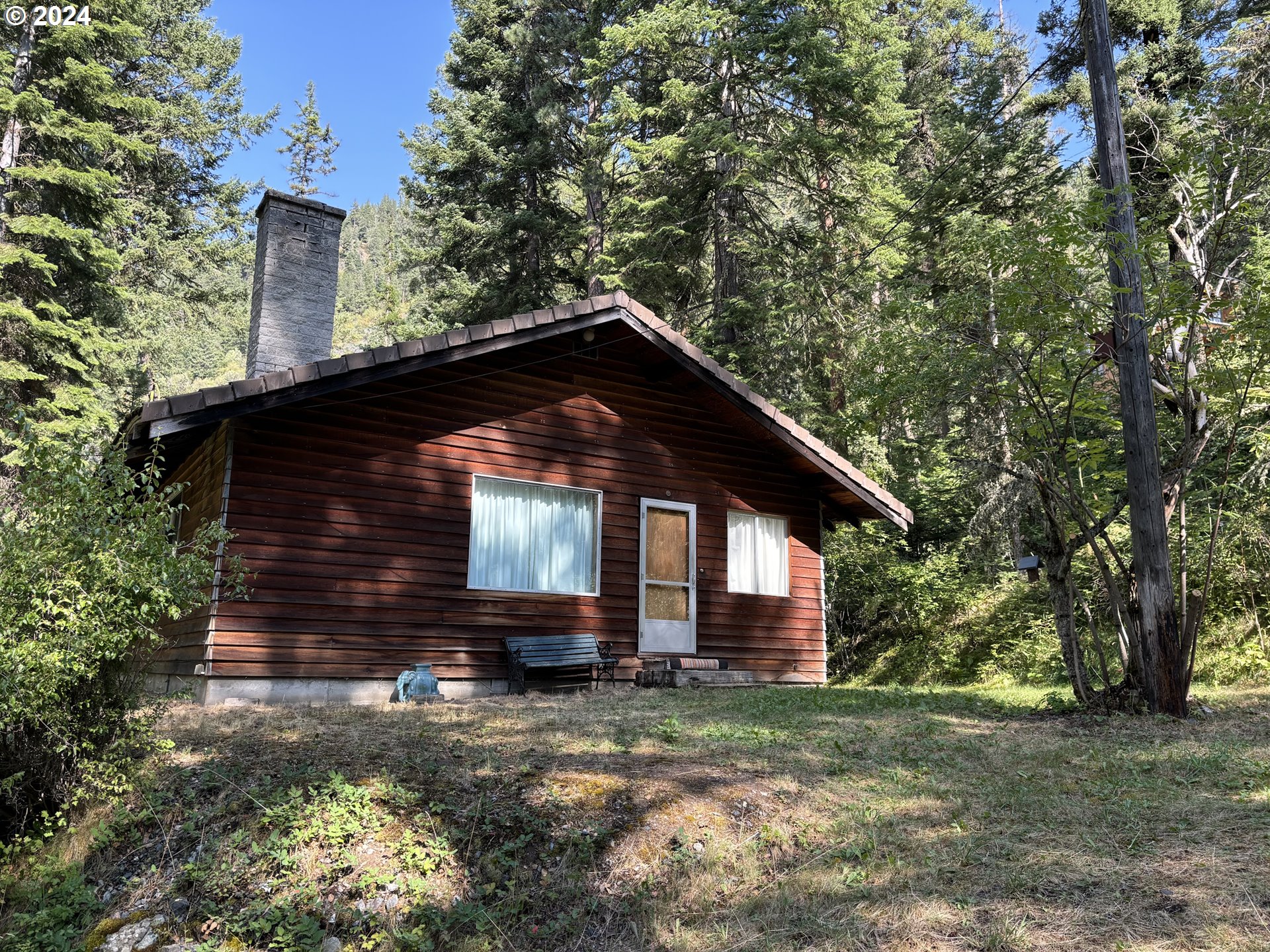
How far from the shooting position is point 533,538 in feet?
36.0

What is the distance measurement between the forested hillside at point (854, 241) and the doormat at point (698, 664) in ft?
13.1

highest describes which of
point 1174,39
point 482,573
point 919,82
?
point 919,82

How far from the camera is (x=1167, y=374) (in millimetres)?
8344

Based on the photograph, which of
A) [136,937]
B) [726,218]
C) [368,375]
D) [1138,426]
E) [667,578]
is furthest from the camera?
[726,218]

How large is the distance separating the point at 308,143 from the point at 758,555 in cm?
4640

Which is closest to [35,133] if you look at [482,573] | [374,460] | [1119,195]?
[374,460]

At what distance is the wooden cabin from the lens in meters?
9.27

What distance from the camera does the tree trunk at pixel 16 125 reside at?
17656mm

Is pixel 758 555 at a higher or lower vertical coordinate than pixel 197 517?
lower

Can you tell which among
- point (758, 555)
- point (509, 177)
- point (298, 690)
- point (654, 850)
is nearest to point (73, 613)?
point (654, 850)

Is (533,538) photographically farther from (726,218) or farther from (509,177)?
(509,177)

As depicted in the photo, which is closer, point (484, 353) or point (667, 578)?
point (484, 353)

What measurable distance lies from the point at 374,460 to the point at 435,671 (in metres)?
2.50

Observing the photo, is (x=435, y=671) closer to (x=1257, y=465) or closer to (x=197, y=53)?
(x=1257, y=465)
